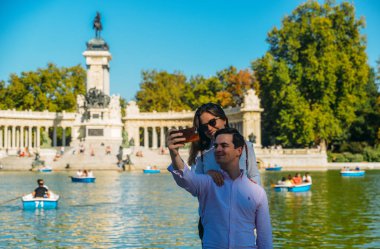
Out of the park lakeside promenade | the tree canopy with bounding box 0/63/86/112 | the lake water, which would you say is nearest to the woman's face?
the lake water

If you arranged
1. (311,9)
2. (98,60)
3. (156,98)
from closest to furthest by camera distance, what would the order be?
(311,9), (98,60), (156,98)

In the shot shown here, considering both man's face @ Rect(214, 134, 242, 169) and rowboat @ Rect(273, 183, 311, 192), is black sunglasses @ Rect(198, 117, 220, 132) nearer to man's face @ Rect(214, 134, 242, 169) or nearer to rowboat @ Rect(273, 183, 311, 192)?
man's face @ Rect(214, 134, 242, 169)

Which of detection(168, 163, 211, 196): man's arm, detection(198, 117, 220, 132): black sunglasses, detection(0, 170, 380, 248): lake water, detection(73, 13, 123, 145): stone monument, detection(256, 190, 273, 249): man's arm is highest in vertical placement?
detection(73, 13, 123, 145): stone monument

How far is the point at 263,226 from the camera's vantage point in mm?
6285

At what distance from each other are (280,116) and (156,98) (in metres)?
38.2

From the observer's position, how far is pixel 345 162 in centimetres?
6906

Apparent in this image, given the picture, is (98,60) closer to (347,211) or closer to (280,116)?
(280,116)

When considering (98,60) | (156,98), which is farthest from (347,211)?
(156,98)

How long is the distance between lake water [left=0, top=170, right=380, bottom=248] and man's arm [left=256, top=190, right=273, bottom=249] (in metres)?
10.3

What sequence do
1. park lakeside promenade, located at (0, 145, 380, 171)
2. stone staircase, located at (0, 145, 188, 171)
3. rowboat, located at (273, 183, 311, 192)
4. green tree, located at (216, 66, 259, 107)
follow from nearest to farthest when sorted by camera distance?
rowboat, located at (273, 183, 311, 192), stone staircase, located at (0, 145, 188, 171), park lakeside promenade, located at (0, 145, 380, 171), green tree, located at (216, 66, 259, 107)

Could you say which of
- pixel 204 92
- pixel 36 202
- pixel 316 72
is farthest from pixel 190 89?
pixel 36 202

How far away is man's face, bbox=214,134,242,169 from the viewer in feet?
20.2

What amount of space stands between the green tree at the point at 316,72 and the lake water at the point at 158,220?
116 feet

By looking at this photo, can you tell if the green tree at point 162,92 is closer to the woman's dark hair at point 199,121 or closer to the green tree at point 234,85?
the green tree at point 234,85
